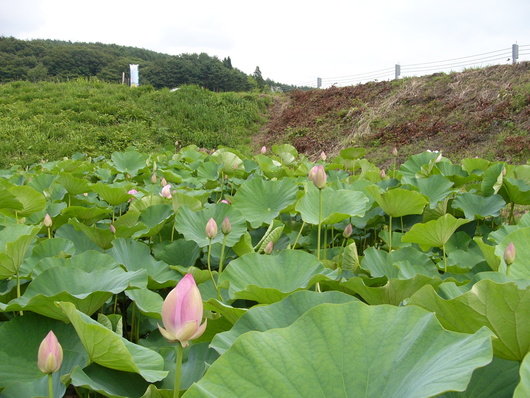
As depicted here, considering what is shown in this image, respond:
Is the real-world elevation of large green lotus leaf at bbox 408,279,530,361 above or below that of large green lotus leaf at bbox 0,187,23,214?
below

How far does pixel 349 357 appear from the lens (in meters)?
0.40

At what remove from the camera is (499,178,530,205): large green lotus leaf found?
1409 millimetres

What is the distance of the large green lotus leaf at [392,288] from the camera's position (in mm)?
721

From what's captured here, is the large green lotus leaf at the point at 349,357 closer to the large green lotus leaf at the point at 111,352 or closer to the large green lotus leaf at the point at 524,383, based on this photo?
the large green lotus leaf at the point at 524,383

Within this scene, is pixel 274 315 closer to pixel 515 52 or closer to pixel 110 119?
pixel 110 119

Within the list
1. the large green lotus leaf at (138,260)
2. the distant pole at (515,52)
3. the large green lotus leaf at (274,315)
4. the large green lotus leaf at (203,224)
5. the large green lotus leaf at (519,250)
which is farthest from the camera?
the distant pole at (515,52)

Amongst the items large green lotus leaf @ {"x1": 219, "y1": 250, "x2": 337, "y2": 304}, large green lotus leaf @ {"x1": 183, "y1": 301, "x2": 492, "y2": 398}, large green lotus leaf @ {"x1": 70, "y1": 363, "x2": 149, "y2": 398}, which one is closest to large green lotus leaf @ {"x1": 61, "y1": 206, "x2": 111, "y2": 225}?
large green lotus leaf @ {"x1": 219, "y1": 250, "x2": 337, "y2": 304}

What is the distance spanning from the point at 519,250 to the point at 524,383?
0.58 metres

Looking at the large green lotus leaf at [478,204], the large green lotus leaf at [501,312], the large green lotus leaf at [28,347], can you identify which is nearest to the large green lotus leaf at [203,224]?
the large green lotus leaf at [28,347]

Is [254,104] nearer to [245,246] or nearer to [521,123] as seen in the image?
[521,123]

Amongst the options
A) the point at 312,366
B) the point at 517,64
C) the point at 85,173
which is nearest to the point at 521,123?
the point at 517,64

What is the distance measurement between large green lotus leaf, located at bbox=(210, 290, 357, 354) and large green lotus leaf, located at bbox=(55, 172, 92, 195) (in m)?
1.29

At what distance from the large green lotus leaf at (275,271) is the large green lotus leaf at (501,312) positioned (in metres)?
0.31

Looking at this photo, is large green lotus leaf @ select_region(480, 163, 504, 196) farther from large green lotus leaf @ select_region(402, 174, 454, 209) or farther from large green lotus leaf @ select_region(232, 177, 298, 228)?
large green lotus leaf @ select_region(232, 177, 298, 228)
